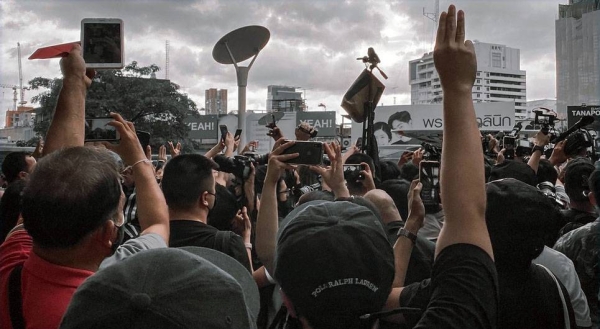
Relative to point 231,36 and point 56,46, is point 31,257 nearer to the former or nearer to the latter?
point 56,46

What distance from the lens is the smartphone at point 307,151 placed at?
2.90 meters

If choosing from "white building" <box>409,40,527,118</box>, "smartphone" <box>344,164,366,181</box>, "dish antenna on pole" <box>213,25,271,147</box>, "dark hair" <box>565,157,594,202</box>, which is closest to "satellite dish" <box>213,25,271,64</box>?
"dish antenna on pole" <box>213,25,271,147</box>

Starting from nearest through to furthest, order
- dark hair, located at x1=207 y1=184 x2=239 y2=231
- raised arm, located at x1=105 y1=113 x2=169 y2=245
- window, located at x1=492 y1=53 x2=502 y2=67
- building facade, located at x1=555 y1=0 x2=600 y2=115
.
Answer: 1. raised arm, located at x1=105 y1=113 x2=169 y2=245
2. dark hair, located at x1=207 y1=184 x2=239 y2=231
3. building facade, located at x1=555 y1=0 x2=600 y2=115
4. window, located at x1=492 y1=53 x2=502 y2=67

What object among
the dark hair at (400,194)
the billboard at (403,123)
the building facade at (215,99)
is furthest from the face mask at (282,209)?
the building facade at (215,99)

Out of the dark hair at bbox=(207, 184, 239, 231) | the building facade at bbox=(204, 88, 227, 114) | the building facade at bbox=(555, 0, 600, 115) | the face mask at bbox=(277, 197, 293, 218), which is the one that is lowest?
the face mask at bbox=(277, 197, 293, 218)

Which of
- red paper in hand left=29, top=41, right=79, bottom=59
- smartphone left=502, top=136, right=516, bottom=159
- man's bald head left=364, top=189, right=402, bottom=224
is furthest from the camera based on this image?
smartphone left=502, top=136, right=516, bottom=159

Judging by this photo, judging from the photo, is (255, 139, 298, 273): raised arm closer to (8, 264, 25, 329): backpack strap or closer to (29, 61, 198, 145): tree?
(8, 264, 25, 329): backpack strap

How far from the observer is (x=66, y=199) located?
5.13ft

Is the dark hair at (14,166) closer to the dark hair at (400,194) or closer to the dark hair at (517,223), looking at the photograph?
the dark hair at (400,194)

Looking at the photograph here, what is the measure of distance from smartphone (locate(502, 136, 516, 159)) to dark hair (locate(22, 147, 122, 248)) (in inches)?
199

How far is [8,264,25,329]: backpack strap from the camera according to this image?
1.58 metres

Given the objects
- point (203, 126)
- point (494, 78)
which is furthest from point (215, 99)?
point (494, 78)

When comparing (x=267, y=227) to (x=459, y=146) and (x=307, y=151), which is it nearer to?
(x=307, y=151)

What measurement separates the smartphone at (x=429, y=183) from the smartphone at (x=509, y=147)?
12.1 feet
